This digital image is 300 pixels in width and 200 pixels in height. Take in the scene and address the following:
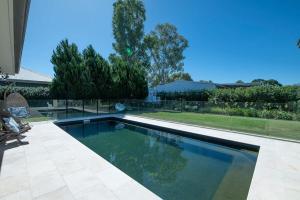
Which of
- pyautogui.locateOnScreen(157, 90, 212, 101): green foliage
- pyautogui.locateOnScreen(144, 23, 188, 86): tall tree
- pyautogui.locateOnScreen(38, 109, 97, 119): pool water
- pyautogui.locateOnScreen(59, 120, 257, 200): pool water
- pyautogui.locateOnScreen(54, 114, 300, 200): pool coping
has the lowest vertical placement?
pyautogui.locateOnScreen(59, 120, 257, 200): pool water

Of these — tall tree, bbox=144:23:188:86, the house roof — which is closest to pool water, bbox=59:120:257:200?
the house roof

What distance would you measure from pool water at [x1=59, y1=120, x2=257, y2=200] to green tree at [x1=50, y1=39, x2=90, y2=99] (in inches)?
172

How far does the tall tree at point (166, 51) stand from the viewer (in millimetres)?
26641

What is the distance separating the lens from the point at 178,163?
18.2 feet

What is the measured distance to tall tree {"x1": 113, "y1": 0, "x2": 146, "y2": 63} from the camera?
22.0 m

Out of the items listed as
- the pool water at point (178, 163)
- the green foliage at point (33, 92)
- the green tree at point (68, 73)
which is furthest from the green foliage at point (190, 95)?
the green foliage at point (33, 92)

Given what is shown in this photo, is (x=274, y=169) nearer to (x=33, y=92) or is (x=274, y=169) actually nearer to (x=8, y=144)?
(x=8, y=144)

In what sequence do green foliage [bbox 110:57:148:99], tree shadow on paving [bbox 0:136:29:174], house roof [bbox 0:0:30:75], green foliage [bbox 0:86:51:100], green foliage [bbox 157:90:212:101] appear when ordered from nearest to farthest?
1. house roof [bbox 0:0:30:75]
2. tree shadow on paving [bbox 0:136:29:174]
3. green foliage [bbox 110:57:148:99]
4. green foliage [bbox 0:86:51:100]
5. green foliage [bbox 157:90:212:101]

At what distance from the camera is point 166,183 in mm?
4230

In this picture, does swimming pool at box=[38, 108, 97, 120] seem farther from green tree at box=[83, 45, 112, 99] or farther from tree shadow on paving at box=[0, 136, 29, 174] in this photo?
tree shadow on paving at box=[0, 136, 29, 174]

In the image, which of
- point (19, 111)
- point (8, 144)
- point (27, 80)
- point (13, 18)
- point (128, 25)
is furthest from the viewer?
point (128, 25)

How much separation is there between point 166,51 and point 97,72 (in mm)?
16244

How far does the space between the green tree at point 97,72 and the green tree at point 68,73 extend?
0.57 metres

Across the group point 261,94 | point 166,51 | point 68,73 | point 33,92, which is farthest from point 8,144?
point 166,51
